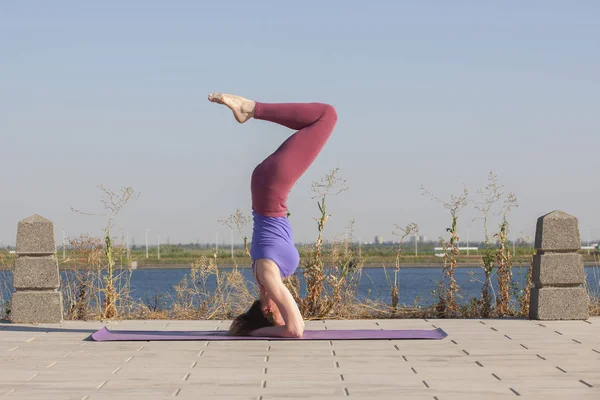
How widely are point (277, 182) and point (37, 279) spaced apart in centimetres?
284

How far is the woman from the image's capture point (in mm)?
7184

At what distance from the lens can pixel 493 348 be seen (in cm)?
653

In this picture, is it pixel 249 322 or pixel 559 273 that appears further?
pixel 559 273

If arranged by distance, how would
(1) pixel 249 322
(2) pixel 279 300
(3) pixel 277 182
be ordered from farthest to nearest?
(1) pixel 249 322, (3) pixel 277 182, (2) pixel 279 300

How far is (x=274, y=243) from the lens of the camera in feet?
23.7

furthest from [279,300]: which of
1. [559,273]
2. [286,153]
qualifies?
[559,273]

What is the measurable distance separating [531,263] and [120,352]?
4.83 m

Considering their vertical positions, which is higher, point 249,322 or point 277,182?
point 277,182

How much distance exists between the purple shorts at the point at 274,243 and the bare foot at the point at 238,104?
0.85 meters

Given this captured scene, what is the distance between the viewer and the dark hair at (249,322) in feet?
23.9

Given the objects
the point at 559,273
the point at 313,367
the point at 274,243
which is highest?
the point at 274,243

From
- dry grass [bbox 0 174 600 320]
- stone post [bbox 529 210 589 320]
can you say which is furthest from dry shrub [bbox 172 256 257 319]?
stone post [bbox 529 210 589 320]

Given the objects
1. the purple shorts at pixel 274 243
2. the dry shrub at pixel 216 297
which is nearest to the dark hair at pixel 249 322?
the purple shorts at pixel 274 243

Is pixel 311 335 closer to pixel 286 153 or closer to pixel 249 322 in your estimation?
pixel 249 322
